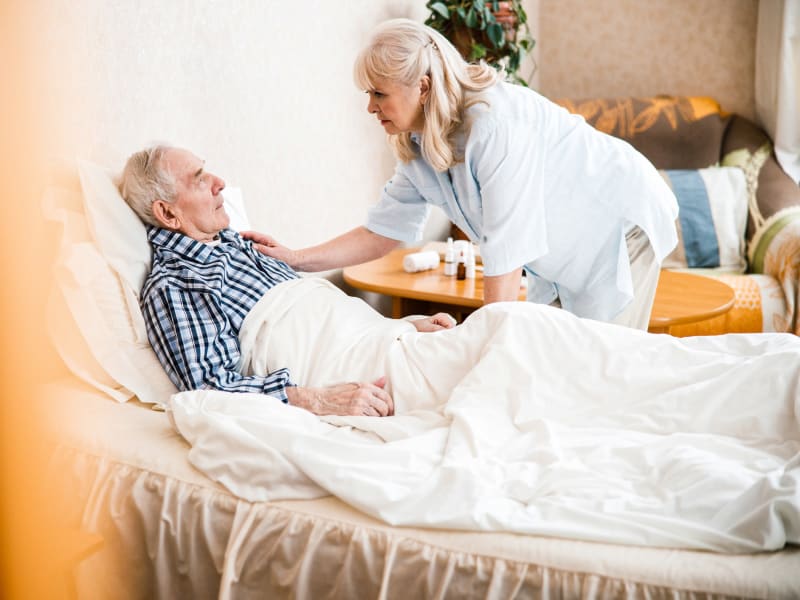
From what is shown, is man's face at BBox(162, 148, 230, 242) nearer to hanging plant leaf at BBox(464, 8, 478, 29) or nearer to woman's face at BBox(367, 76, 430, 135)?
woman's face at BBox(367, 76, 430, 135)

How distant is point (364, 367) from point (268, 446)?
428 millimetres

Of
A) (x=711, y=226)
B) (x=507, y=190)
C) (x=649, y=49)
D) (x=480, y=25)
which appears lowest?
(x=711, y=226)

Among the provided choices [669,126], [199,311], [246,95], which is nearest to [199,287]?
[199,311]

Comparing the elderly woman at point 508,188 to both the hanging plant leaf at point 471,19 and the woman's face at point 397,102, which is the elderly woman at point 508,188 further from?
the hanging plant leaf at point 471,19

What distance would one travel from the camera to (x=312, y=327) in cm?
169

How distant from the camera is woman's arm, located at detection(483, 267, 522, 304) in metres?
1.77

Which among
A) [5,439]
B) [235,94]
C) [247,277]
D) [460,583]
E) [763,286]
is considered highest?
[235,94]

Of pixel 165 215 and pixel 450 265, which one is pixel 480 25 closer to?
pixel 450 265

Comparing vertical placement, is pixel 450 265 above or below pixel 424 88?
below

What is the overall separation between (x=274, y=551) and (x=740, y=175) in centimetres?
295

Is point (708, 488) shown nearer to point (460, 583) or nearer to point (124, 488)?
point (460, 583)

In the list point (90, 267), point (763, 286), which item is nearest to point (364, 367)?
point (90, 267)

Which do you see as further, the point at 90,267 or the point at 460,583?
the point at 90,267

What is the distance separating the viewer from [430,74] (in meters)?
1.70
